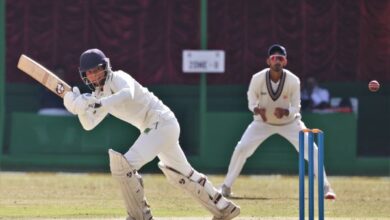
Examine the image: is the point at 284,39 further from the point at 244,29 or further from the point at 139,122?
the point at 139,122

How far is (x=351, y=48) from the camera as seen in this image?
19438 mm

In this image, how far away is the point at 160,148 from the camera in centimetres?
1072

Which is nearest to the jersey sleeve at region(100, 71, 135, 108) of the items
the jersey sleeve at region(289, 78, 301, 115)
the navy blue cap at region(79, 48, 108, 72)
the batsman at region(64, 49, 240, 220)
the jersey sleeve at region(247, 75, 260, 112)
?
the batsman at region(64, 49, 240, 220)

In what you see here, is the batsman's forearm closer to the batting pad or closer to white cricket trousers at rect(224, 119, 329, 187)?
the batting pad

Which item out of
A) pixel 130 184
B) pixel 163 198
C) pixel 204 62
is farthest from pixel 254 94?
pixel 204 62

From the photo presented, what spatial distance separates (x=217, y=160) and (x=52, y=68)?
3.36 metres

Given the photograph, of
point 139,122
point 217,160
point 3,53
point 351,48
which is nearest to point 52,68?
point 3,53

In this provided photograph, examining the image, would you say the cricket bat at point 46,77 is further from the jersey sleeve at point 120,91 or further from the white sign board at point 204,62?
the white sign board at point 204,62

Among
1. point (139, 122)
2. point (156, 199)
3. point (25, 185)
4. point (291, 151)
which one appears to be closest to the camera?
point (139, 122)

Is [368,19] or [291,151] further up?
[368,19]

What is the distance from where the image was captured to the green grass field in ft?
40.9

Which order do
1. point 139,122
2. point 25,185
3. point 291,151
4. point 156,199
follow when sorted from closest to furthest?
point 139,122
point 156,199
point 25,185
point 291,151

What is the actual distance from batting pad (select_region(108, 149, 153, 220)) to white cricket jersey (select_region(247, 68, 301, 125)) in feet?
13.2

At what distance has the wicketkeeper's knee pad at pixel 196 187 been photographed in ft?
36.0
